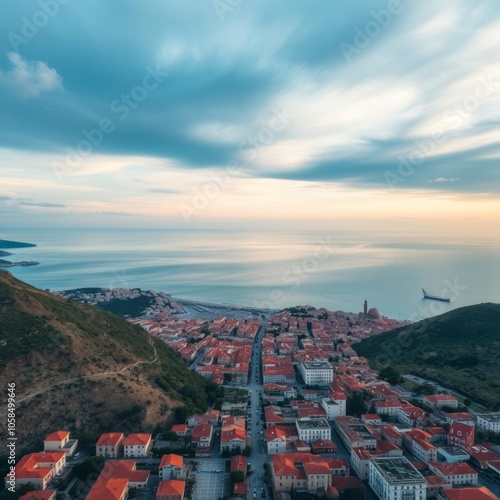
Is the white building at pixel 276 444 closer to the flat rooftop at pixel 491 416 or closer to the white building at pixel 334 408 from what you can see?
the white building at pixel 334 408

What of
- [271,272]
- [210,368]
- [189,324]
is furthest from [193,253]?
[210,368]

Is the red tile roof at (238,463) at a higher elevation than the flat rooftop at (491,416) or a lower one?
lower

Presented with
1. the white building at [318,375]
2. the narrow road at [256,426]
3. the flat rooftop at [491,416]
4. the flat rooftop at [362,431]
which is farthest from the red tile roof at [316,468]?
the white building at [318,375]

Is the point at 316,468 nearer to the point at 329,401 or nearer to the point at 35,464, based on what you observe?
the point at 329,401

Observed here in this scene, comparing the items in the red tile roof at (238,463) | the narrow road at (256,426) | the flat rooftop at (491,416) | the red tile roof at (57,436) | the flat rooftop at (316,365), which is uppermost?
the flat rooftop at (491,416)

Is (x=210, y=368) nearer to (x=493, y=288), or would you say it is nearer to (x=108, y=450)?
(x=108, y=450)

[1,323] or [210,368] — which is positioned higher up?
[1,323]

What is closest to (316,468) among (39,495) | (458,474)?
(458,474)
